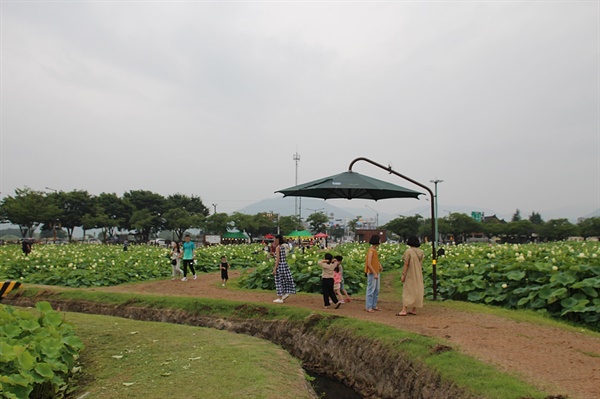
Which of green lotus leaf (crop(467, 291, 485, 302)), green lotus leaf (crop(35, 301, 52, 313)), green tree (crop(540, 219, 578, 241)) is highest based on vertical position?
green tree (crop(540, 219, 578, 241))

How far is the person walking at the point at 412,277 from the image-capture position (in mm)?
8930

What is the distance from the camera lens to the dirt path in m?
5.12

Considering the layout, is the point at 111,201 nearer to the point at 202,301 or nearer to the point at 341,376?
the point at 202,301

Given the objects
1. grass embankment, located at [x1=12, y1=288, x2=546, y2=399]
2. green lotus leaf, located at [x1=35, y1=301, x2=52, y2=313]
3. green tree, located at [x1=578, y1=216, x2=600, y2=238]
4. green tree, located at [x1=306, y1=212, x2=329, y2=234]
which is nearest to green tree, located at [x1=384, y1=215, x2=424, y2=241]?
green tree, located at [x1=306, y1=212, x2=329, y2=234]

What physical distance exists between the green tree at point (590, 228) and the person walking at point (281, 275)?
2454 inches

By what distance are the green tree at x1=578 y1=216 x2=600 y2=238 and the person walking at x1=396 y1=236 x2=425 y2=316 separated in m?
62.4

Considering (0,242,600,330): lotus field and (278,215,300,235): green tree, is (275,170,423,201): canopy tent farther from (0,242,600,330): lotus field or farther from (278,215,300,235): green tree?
(278,215,300,235): green tree

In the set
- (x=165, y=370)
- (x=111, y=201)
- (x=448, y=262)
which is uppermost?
(x=111, y=201)

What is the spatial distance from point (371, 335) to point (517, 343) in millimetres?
2280

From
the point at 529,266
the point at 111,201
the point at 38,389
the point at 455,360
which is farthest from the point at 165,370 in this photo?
the point at 111,201

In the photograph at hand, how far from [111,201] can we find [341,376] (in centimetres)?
6370

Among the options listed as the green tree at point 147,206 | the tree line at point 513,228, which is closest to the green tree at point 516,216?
the tree line at point 513,228

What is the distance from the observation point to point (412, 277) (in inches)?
357

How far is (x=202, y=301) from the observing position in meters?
11.6
